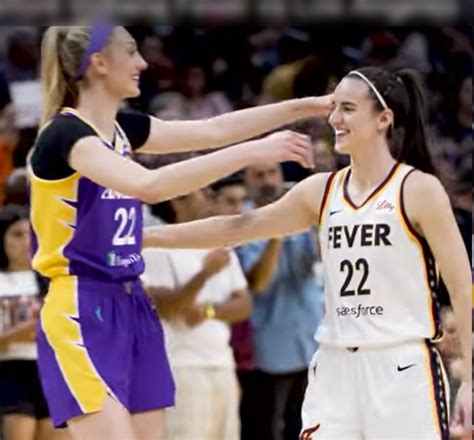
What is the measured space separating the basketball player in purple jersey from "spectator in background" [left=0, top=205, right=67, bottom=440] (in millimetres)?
1567

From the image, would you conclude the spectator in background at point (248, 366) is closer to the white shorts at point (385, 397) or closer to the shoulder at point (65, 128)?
the shoulder at point (65, 128)

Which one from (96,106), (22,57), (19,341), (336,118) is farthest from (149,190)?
(22,57)

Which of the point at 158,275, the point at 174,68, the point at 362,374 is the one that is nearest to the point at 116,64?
the point at 362,374

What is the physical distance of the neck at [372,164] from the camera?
4.97m

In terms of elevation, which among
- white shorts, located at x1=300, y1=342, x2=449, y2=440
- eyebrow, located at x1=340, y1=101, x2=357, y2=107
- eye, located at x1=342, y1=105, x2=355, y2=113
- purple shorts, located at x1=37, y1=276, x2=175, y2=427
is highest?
eyebrow, located at x1=340, y1=101, x2=357, y2=107

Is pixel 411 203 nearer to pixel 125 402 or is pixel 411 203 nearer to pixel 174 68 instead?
pixel 125 402

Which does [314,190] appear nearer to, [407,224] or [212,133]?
[407,224]

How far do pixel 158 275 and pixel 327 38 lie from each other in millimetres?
4259

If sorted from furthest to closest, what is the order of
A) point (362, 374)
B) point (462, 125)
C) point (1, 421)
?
point (462, 125) → point (1, 421) → point (362, 374)

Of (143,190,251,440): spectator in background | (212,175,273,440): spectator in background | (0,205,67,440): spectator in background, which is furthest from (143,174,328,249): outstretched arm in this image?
(212,175,273,440): spectator in background

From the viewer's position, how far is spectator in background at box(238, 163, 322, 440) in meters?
7.88

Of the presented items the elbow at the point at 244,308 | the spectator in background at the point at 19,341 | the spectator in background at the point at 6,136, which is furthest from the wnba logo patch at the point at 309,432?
the spectator in background at the point at 6,136

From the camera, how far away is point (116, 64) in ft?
16.3

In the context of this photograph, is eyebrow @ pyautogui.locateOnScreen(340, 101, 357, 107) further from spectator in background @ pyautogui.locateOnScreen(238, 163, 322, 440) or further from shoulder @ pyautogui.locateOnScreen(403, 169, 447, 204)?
spectator in background @ pyautogui.locateOnScreen(238, 163, 322, 440)
